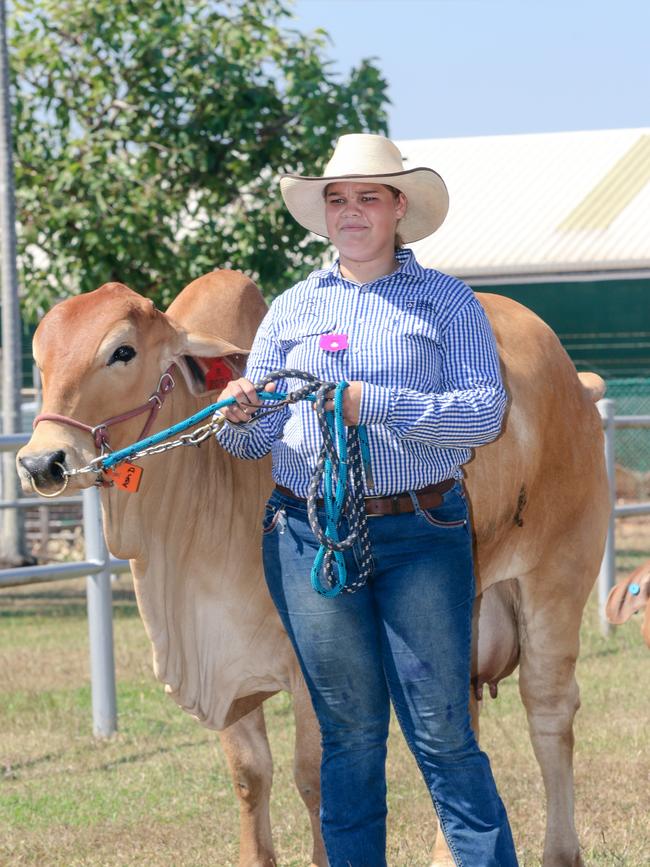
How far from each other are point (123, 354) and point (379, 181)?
82 centimetres

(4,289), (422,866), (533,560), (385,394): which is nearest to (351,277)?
(385,394)

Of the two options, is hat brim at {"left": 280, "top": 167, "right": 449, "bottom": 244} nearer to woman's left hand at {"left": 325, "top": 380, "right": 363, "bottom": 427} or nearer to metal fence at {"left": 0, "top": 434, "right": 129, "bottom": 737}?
woman's left hand at {"left": 325, "top": 380, "right": 363, "bottom": 427}

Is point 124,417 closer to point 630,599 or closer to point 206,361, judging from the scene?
point 206,361

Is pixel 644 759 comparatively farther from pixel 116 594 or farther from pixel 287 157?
pixel 287 157

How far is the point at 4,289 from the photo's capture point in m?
11.8

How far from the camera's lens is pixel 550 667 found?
4.63m

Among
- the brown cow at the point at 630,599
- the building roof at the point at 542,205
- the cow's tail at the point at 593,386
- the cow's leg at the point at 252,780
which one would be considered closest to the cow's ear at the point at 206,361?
the cow's leg at the point at 252,780

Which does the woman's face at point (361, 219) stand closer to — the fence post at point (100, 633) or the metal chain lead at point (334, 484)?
the metal chain lead at point (334, 484)

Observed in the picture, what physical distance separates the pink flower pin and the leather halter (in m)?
0.63

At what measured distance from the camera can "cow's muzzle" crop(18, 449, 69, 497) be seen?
3342 millimetres

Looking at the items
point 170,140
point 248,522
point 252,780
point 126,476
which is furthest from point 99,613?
point 170,140

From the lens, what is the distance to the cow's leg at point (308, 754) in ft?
12.7

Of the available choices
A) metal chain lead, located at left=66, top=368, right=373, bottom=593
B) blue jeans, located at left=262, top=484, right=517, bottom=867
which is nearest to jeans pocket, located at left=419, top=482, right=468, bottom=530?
blue jeans, located at left=262, top=484, right=517, bottom=867

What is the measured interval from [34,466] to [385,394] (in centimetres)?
88
